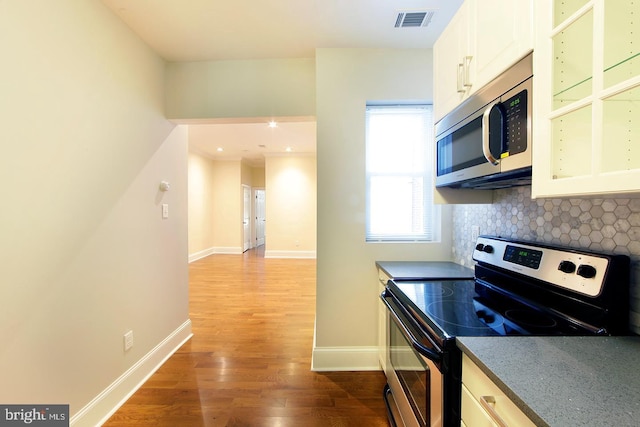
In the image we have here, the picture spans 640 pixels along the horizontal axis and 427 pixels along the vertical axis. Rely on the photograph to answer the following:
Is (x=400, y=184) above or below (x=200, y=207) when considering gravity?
above

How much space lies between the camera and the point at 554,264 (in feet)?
3.41

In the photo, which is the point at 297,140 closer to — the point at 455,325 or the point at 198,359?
the point at 198,359

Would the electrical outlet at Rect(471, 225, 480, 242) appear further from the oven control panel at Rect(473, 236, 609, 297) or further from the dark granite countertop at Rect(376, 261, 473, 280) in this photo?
the oven control panel at Rect(473, 236, 609, 297)

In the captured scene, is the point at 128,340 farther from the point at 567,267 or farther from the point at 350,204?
the point at 567,267

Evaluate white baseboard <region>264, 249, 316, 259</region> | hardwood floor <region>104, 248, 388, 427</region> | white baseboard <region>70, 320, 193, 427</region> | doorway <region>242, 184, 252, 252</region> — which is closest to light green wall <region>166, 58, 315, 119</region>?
white baseboard <region>70, 320, 193, 427</region>

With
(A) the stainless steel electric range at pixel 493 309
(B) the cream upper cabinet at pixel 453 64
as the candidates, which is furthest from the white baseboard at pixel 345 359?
(B) the cream upper cabinet at pixel 453 64

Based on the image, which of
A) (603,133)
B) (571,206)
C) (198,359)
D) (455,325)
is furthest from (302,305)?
(603,133)

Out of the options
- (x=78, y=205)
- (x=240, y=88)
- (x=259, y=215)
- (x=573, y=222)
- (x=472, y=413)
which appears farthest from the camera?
(x=259, y=215)

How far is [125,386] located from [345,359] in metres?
1.63

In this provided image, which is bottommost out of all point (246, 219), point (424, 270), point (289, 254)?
point (289, 254)

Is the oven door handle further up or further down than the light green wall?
further down

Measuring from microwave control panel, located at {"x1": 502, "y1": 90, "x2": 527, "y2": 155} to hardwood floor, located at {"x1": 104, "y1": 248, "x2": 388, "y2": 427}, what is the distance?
68.4 inches

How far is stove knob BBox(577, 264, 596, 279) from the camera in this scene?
2.94 ft

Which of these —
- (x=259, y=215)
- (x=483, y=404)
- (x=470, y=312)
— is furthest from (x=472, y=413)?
(x=259, y=215)
